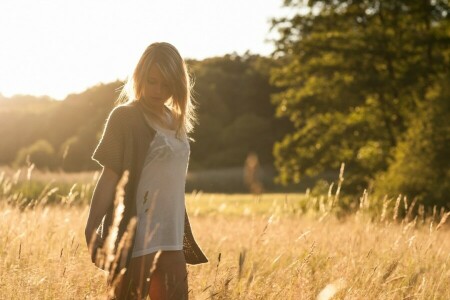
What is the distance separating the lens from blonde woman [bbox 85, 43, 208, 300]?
2982 millimetres

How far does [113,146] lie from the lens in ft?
9.88

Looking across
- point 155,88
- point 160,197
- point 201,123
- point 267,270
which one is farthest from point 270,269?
point 201,123

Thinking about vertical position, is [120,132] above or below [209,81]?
below

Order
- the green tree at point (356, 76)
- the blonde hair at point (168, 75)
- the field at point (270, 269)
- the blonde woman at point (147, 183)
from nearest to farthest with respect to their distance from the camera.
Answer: the blonde woman at point (147, 183), the blonde hair at point (168, 75), the field at point (270, 269), the green tree at point (356, 76)

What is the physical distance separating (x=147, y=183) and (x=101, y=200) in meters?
0.24

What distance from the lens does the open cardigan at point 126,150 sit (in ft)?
9.84

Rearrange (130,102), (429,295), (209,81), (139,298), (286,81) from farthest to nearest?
(209,81), (286,81), (429,295), (130,102), (139,298)

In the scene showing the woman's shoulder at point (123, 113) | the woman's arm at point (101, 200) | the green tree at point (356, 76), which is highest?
the green tree at point (356, 76)

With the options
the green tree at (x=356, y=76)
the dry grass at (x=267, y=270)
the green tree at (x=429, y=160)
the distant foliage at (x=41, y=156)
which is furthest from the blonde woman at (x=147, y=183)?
the distant foliage at (x=41, y=156)

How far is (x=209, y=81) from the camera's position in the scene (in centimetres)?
5581

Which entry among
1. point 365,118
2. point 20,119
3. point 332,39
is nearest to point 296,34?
point 332,39

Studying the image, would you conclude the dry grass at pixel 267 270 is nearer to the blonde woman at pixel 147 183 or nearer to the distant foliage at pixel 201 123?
the blonde woman at pixel 147 183

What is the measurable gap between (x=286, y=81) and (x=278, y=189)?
26.9 metres

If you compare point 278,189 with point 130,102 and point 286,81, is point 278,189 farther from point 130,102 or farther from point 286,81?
point 130,102
